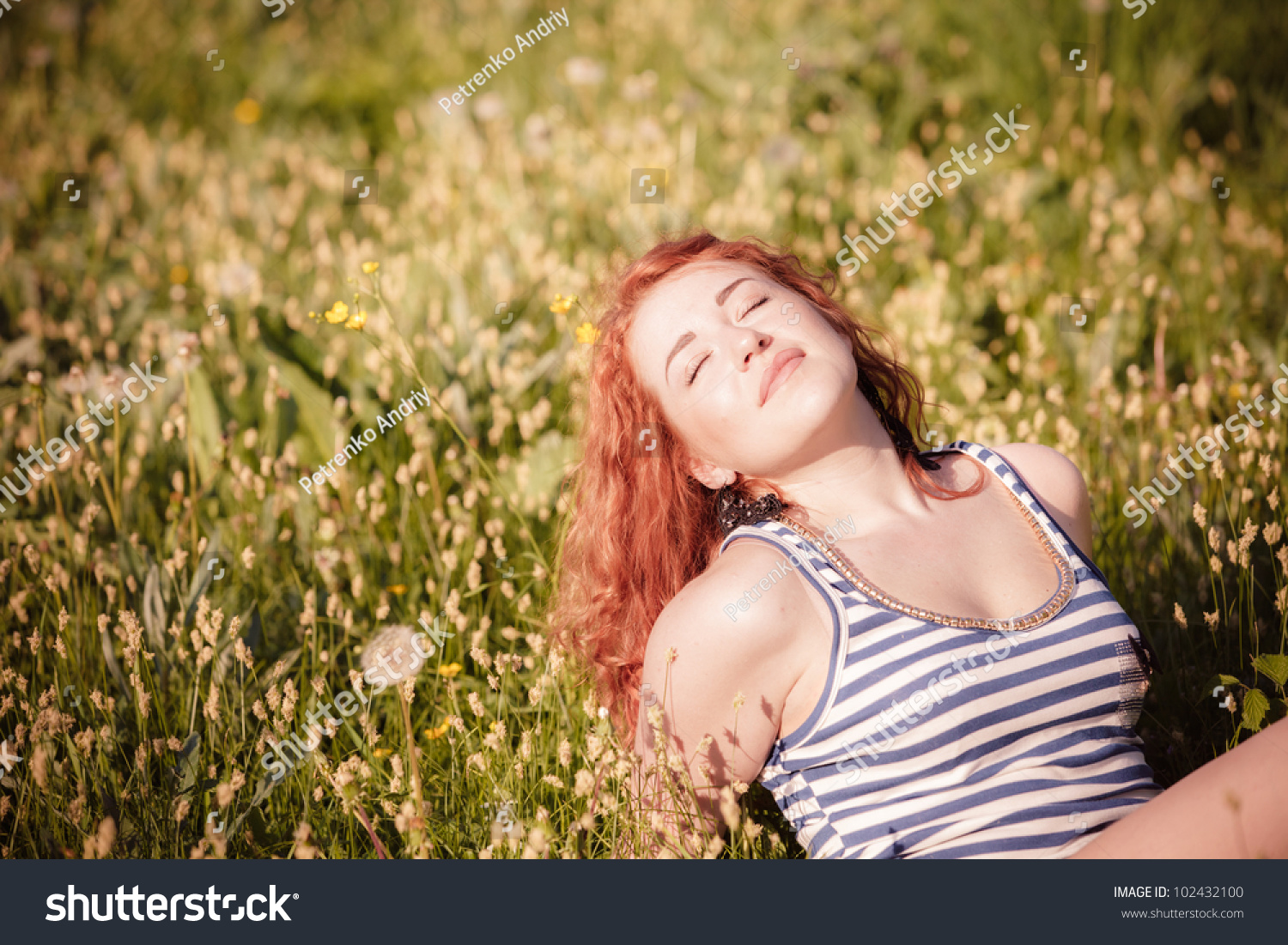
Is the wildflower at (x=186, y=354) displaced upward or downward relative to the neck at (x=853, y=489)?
upward

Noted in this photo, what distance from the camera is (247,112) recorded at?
5570 millimetres

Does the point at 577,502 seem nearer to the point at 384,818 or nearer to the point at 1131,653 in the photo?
the point at 384,818

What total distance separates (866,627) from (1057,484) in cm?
61

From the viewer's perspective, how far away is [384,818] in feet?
7.09

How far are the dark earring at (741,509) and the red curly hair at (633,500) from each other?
0.03 meters

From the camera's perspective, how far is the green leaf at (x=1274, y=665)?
1979mm

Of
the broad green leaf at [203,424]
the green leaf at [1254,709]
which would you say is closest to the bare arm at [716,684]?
the green leaf at [1254,709]

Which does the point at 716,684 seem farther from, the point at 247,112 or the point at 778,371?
the point at 247,112

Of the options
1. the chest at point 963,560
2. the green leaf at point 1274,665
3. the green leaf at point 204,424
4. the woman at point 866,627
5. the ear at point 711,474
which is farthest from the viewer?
the green leaf at point 204,424

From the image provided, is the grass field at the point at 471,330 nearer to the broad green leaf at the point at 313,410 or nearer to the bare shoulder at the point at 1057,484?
the broad green leaf at the point at 313,410

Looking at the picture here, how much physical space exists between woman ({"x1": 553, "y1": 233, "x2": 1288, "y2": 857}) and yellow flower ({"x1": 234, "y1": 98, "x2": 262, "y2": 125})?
411 centimetres

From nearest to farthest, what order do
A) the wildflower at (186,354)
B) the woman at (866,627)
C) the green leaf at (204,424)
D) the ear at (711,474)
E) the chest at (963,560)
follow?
the woman at (866,627) → the chest at (963,560) → the ear at (711,474) → the wildflower at (186,354) → the green leaf at (204,424)

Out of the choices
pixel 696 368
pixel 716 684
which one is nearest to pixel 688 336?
pixel 696 368

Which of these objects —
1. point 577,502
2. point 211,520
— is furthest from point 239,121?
point 577,502
